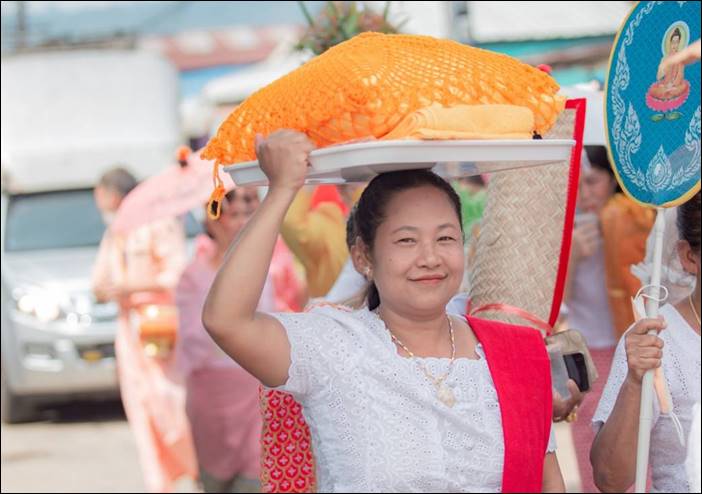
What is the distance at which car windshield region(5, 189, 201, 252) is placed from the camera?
12774 mm

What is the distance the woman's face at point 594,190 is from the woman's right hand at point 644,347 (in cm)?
374

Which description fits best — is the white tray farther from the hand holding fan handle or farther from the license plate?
the license plate

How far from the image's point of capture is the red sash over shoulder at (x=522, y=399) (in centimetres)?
349

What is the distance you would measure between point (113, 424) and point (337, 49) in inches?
360

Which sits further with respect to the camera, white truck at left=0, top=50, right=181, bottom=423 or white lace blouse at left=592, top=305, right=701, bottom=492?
white truck at left=0, top=50, right=181, bottom=423

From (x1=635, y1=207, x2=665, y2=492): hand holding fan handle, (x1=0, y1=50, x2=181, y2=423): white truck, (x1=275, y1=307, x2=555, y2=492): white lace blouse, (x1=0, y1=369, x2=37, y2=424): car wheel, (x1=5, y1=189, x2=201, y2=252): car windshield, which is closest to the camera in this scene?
(x1=275, y1=307, x2=555, y2=492): white lace blouse

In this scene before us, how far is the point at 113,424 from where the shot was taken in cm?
1225

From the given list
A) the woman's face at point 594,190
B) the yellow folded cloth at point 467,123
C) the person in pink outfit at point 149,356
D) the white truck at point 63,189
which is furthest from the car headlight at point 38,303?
the yellow folded cloth at point 467,123

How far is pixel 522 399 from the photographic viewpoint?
3.54 metres

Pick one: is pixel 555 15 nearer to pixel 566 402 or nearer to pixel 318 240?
pixel 318 240

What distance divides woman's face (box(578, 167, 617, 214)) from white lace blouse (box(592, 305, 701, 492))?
3314mm

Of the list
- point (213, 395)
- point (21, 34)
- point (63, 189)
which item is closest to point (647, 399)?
point (213, 395)

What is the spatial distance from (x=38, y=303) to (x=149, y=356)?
3.40m

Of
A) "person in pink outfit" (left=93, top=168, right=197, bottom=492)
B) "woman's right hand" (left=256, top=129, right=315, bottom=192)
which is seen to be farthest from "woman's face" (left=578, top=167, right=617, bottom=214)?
"woman's right hand" (left=256, top=129, right=315, bottom=192)
